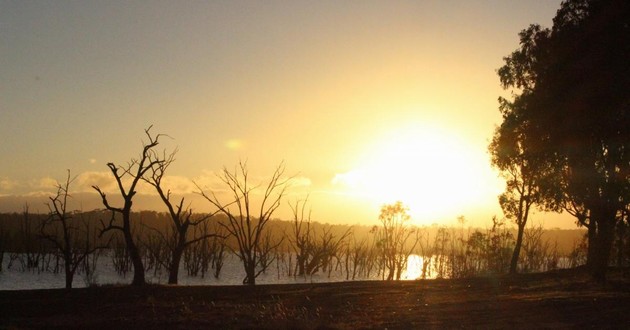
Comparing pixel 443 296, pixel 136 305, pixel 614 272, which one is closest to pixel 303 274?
pixel 614 272

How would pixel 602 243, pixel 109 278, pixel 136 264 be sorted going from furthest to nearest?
1. pixel 109 278
2. pixel 136 264
3. pixel 602 243

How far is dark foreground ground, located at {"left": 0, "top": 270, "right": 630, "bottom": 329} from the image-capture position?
1387cm

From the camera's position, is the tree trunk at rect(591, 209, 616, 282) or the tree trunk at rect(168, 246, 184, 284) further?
the tree trunk at rect(168, 246, 184, 284)

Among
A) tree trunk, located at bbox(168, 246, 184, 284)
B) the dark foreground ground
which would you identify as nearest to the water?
tree trunk, located at bbox(168, 246, 184, 284)

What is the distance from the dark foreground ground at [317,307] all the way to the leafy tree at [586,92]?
4.40 meters

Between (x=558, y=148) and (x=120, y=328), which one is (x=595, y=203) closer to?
(x=558, y=148)

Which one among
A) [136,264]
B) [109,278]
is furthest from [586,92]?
[109,278]

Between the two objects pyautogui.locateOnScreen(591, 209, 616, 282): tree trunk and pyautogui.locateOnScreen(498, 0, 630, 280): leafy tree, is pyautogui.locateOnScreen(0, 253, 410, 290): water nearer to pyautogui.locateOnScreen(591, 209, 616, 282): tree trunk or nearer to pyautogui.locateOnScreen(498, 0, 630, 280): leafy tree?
pyautogui.locateOnScreen(591, 209, 616, 282): tree trunk

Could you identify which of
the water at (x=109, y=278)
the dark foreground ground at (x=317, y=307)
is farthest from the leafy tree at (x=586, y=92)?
the water at (x=109, y=278)

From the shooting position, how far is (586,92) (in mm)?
17203

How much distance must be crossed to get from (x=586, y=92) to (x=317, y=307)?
9.80 meters

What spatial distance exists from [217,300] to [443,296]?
7.49 metres

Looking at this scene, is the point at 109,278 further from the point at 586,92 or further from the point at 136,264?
the point at 586,92

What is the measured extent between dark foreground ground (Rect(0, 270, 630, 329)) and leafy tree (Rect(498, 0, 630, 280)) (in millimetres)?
4400
